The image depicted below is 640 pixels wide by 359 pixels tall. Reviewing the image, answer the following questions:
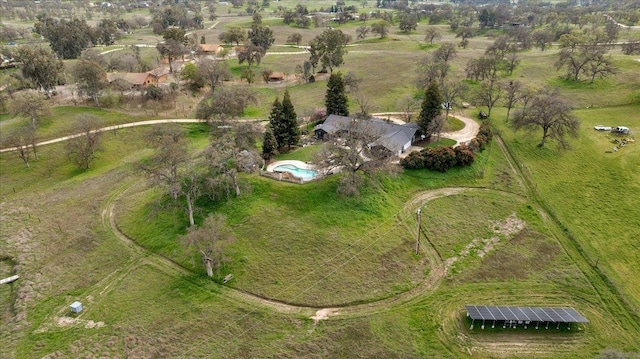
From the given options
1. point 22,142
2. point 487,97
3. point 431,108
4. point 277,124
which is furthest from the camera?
point 487,97

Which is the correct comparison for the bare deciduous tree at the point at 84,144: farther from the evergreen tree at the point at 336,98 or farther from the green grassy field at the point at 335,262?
the evergreen tree at the point at 336,98

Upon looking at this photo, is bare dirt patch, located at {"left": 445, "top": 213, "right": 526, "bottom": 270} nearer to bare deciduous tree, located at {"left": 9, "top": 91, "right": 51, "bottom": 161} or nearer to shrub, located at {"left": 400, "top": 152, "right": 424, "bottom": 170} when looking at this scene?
shrub, located at {"left": 400, "top": 152, "right": 424, "bottom": 170}

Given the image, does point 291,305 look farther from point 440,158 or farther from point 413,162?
point 440,158

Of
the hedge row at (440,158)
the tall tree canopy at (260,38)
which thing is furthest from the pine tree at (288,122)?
the tall tree canopy at (260,38)

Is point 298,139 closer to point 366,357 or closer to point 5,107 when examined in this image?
point 366,357

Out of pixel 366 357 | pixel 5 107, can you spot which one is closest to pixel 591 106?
pixel 366 357

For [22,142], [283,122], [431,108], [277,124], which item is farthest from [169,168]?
[431,108]
